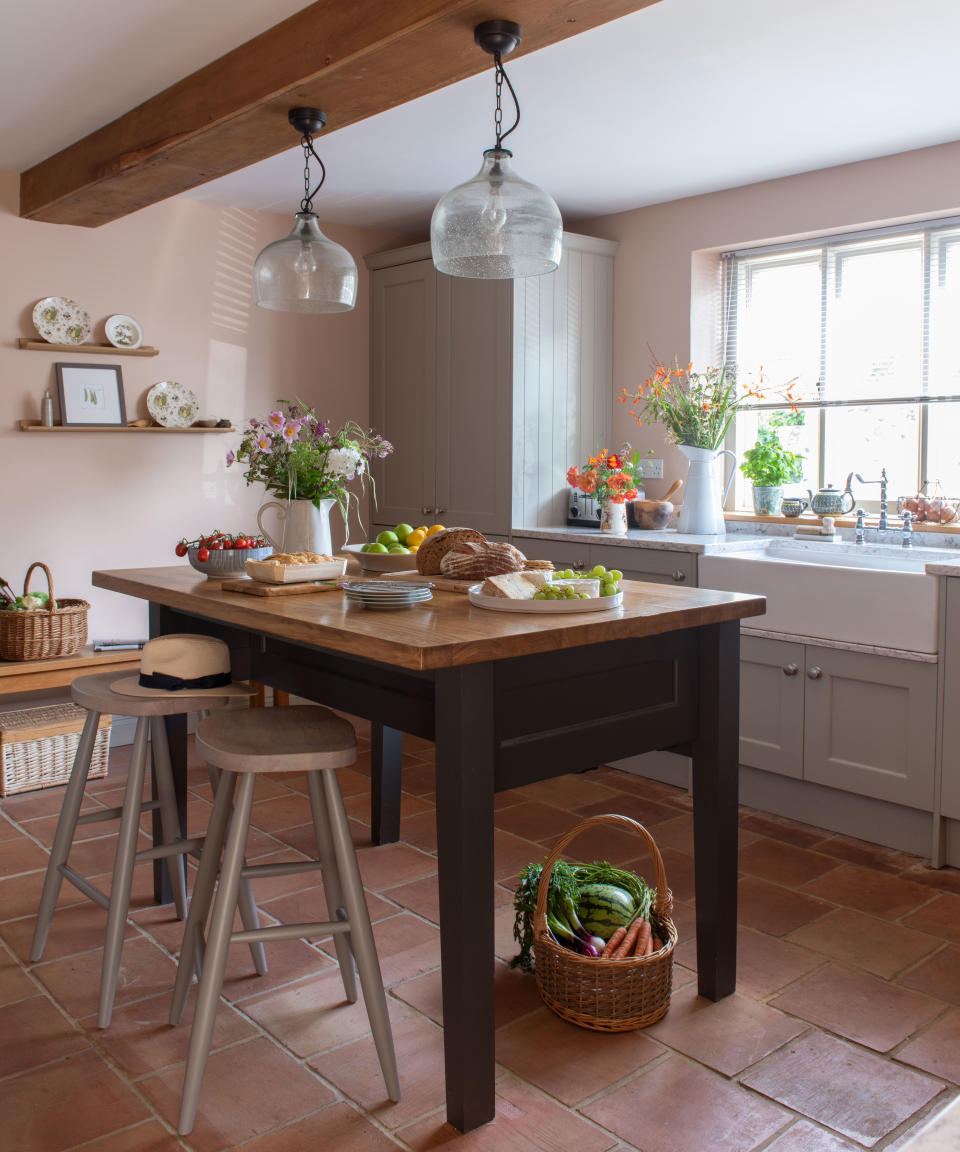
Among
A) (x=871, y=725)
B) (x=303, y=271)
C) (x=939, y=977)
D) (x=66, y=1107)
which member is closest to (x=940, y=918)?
(x=939, y=977)

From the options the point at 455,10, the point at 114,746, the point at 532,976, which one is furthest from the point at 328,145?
the point at 532,976

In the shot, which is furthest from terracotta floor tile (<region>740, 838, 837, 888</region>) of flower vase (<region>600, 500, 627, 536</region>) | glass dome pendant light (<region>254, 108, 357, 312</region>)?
glass dome pendant light (<region>254, 108, 357, 312</region>)

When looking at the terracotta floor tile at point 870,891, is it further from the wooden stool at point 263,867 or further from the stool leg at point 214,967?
the stool leg at point 214,967

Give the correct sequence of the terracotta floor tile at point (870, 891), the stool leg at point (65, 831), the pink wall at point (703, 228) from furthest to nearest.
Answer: the pink wall at point (703, 228), the terracotta floor tile at point (870, 891), the stool leg at point (65, 831)

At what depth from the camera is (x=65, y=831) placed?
2633 mm

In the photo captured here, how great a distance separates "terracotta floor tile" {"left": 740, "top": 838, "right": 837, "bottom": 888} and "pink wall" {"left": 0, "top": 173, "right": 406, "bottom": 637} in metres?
2.98

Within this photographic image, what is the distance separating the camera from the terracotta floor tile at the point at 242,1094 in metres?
1.99

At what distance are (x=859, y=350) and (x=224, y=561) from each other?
2.88 meters

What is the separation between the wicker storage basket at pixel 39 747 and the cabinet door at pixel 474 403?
6.15 ft

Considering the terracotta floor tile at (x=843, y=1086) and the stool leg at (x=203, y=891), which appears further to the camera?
the stool leg at (x=203, y=891)

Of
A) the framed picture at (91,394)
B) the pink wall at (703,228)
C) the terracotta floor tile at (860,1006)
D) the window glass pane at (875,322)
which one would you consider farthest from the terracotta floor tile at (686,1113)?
the framed picture at (91,394)

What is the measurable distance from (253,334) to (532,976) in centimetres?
356

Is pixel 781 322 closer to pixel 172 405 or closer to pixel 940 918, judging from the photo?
pixel 940 918

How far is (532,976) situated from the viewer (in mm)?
2576
